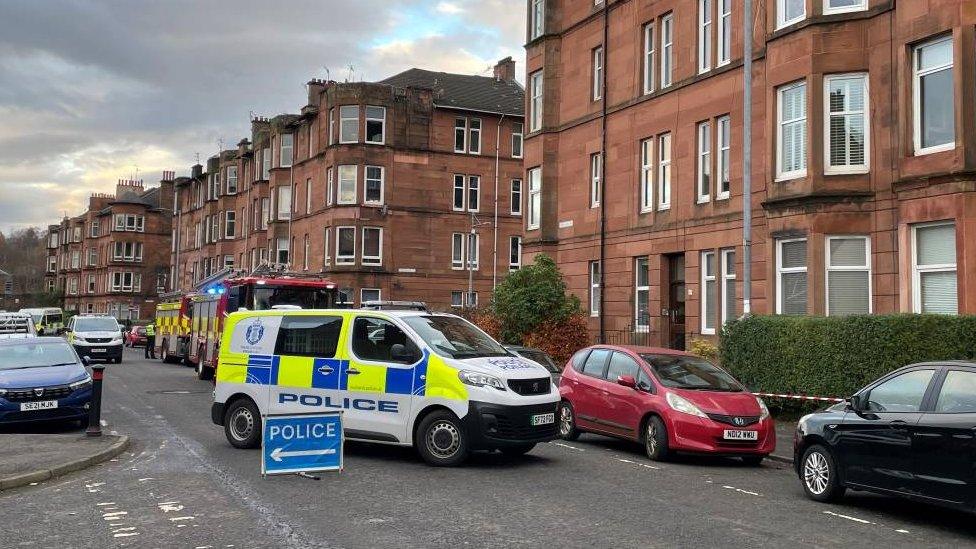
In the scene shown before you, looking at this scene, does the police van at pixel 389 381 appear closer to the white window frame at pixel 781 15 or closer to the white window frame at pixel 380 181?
the white window frame at pixel 781 15

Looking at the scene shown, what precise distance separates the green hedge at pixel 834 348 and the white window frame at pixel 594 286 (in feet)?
30.2

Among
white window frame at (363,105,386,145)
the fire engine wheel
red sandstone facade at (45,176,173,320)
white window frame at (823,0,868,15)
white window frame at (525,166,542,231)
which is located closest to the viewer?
white window frame at (823,0,868,15)

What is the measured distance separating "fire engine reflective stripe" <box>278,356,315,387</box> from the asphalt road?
1111mm

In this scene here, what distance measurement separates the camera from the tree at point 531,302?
26.9 metres

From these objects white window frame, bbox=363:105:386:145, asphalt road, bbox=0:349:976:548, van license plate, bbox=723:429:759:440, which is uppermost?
white window frame, bbox=363:105:386:145

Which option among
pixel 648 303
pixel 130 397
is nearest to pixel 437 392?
pixel 130 397

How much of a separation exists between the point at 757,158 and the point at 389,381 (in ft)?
44.0

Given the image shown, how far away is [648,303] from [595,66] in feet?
27.2

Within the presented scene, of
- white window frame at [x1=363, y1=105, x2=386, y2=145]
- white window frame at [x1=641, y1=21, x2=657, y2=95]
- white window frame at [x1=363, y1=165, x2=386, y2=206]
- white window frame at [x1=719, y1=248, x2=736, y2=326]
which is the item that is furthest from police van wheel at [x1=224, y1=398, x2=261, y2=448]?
white window frame at [x1=363, y1=105, x2=386, y2=145]

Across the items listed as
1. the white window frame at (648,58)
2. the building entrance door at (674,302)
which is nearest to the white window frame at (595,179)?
the white window frame at (648,58)

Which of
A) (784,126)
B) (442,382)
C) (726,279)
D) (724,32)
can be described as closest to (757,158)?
(784,126)

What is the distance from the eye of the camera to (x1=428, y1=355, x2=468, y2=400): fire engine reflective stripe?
35.8 ft

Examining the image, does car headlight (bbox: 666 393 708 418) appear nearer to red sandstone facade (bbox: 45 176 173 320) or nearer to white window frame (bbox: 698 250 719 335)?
white window frame (bbox: 698 250 719 335)

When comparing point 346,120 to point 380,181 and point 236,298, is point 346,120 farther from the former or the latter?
point 236,298
